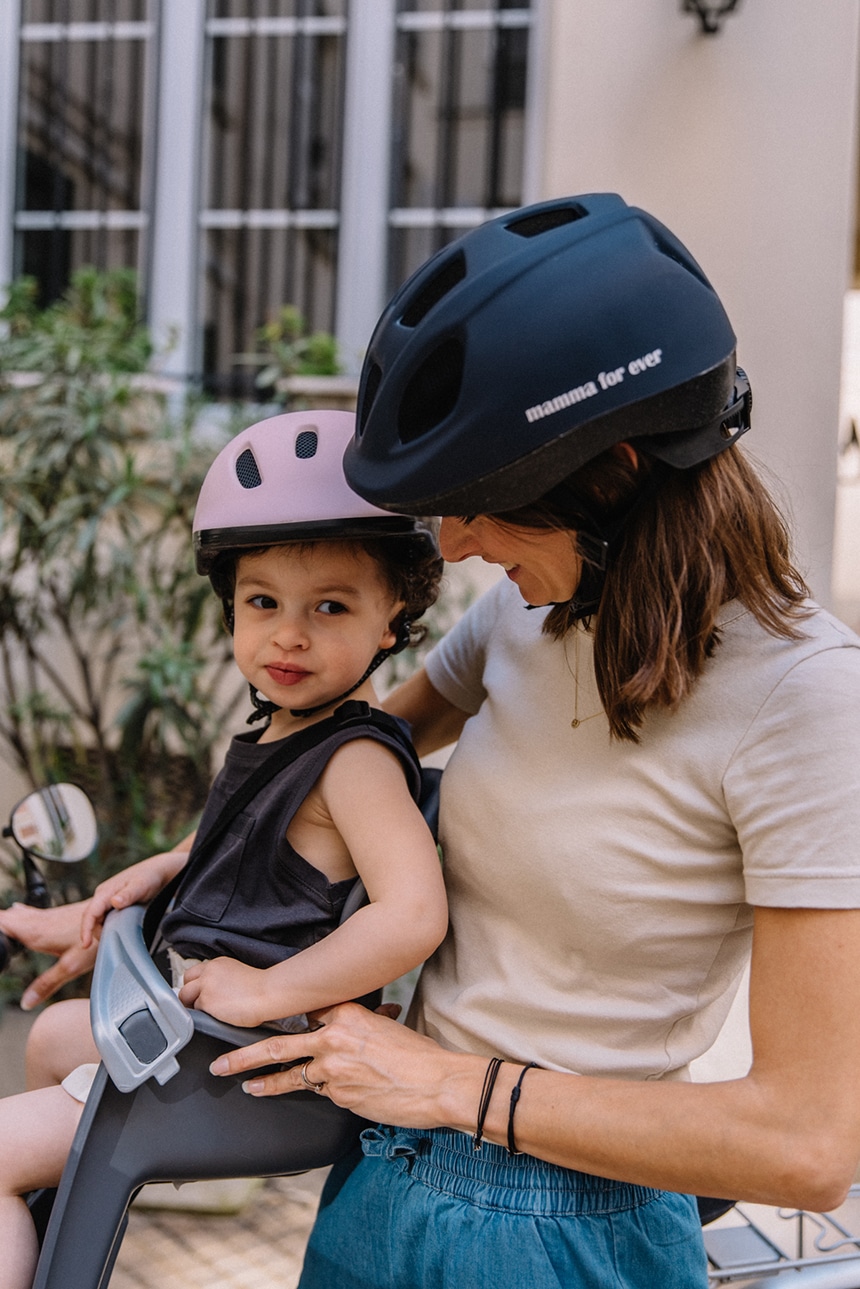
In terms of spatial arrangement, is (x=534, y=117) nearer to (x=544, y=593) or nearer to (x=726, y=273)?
(x=726, y=273)

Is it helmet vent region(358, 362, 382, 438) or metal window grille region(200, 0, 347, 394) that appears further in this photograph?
metal window grille region(200, 0, 347, 394)

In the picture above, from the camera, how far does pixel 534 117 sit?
169 inches

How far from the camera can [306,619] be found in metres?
1.39

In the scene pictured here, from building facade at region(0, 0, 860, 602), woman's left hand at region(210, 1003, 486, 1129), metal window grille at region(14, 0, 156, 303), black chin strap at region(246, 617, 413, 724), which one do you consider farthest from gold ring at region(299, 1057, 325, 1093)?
metal window grille at region(14, 0, 156, 303)

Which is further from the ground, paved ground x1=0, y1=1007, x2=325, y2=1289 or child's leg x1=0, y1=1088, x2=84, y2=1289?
child's leg x1=0, y1=1088, x2=84, y2=1289

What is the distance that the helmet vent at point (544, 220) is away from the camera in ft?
3.67

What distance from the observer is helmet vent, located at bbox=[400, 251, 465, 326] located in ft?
3.69

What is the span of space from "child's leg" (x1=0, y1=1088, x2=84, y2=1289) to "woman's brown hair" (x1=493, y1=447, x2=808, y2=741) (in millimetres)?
766

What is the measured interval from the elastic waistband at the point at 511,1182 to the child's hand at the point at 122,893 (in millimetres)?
483

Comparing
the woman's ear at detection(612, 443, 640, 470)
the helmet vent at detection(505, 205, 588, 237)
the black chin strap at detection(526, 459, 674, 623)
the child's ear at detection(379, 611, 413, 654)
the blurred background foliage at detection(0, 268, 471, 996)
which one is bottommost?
the blurred background foliage at detection(0, 268, 471, 996)

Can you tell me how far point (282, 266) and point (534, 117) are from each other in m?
1.13

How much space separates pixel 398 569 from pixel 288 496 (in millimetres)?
189

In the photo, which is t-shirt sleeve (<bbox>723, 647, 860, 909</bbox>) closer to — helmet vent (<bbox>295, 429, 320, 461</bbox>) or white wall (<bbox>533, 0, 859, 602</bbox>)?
helmet vent (<bbox>295, 429, 320, 461</bbox>)

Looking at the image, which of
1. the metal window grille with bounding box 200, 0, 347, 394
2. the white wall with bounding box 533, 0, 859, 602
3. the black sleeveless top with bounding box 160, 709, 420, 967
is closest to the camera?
the black sleeveless top with bounding box 160, 709, 420, 967
